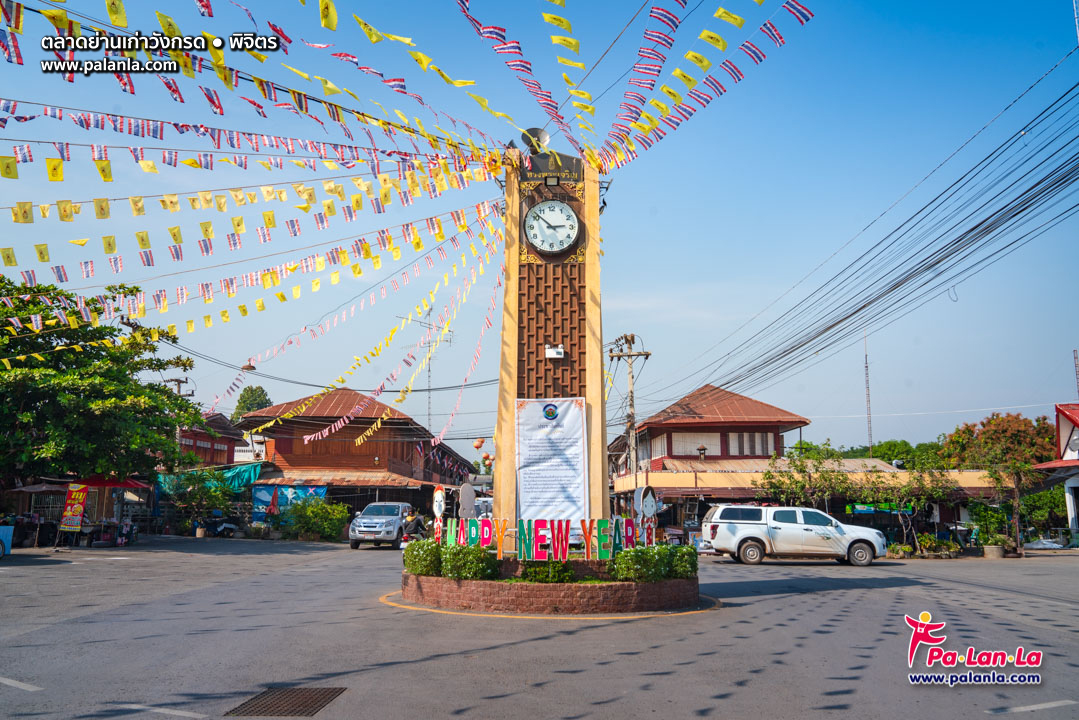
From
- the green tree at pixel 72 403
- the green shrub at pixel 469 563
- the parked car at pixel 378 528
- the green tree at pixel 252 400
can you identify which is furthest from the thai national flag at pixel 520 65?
the green tree at pixel 252 400

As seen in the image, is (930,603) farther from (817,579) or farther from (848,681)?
(848,681)

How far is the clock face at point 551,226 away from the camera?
1360 centimetres

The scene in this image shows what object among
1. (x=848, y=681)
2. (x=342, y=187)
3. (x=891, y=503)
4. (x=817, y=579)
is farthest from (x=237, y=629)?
(x=891, y=503)

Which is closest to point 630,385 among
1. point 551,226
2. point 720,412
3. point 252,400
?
point 720,412

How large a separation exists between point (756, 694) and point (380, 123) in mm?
8616

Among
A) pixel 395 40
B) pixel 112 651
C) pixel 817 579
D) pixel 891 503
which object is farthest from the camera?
pixel 891 503

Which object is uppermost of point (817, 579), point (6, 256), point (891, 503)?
point (6, 256)

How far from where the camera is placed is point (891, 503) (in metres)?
28.8

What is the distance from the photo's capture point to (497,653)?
8.26 metres

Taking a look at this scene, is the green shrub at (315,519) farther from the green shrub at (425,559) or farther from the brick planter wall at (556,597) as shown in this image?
the brick planter wall at (556,597)

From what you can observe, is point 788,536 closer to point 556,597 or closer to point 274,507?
point 556,597

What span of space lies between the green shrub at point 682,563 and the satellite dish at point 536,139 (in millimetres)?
7560

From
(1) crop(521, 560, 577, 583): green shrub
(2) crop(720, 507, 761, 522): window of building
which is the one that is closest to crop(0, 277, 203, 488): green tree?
(1) crop(521, 560, 577, 583): green shrub

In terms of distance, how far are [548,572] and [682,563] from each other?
2.32 meters
